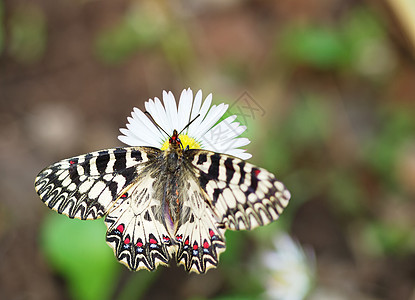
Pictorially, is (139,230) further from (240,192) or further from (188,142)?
(188,142)

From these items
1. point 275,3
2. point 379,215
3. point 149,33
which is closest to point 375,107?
point 379,215

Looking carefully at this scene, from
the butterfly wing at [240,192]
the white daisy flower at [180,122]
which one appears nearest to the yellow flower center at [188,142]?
the white daisy flower at [180,122]

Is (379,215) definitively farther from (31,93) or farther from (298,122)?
(31,93)

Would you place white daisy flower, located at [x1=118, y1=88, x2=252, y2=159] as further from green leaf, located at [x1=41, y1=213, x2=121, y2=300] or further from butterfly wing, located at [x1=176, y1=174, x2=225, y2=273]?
green leaf, located at [x1=41, y1=213, x2=121, y2=300]

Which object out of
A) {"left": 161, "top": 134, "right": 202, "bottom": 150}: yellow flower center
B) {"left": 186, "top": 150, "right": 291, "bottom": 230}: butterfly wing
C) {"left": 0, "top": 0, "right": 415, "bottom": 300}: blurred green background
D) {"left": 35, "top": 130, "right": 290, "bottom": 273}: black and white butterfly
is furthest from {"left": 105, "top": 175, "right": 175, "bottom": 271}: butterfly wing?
{"left": 0, "top": 0, "right": 415, "bottom": 300}: blurred green background

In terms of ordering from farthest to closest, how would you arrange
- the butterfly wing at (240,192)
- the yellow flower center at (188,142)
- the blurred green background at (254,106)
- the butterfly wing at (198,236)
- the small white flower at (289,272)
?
1. the blurred green background at (254,106)
2. the small white flower at (289,272)
3. the yellow flower center at (188,142)
4. the butterfly wing at (198,236)
5. the butterfly wing at (240,192)

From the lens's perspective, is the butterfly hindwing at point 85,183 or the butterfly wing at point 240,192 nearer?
the butterfly wing at point 240,192

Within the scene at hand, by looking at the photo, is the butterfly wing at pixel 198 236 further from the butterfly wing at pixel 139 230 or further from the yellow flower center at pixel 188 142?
the yellow flower center at pixel 188 142
